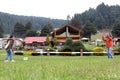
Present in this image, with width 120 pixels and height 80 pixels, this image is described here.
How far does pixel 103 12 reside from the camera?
195125 mm

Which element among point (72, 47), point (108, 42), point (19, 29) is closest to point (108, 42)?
point (108, 42)

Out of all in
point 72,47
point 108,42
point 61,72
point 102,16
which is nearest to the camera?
point 61,72

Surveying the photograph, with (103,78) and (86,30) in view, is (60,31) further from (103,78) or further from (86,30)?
(103,78)

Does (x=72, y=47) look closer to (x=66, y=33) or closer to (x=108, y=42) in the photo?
(x=108, y=42)

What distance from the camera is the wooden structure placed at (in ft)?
283

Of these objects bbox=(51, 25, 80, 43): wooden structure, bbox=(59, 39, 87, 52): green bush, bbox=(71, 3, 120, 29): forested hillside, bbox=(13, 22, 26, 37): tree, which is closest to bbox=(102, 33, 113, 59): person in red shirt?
bbox=(59, 39, 87, 52): green bush

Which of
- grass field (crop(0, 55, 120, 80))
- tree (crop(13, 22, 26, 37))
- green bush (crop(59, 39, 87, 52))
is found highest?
tree (crop(13, 22, 26, 37))

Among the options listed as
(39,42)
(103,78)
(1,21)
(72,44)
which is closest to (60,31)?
(39,42)

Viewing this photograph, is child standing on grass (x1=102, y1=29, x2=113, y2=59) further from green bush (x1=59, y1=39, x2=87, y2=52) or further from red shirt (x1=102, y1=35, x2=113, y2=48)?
green bush (x1=59, y1=39, x2=87, y2=52)

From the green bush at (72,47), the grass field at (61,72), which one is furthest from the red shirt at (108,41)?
the green bush at (72,47)

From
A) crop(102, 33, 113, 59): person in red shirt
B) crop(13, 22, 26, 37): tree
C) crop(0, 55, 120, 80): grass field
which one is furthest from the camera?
crop(13, 22, 26, 37): tree

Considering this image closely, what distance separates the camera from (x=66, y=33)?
8612 centimetres

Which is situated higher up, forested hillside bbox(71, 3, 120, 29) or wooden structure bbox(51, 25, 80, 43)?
forested hillside bbox(71, 3, 120, 29)

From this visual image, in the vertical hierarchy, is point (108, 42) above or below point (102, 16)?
below
